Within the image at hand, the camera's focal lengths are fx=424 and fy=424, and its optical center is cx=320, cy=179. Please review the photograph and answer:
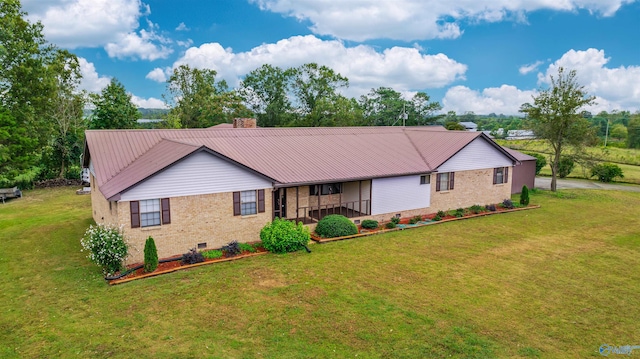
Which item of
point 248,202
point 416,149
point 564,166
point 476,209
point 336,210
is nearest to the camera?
point 248,202

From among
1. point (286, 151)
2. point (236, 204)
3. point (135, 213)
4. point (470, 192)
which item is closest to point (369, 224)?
point (286, 151)

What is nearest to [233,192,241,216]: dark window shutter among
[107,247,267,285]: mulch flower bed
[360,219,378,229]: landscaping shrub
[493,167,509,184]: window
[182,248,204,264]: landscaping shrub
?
[107,247,267,285]: mulch flower bed

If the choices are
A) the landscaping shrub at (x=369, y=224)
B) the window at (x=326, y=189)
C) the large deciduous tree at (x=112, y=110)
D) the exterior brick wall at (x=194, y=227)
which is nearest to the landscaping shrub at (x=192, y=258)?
the exterior brick wall at (x=194, y=227)

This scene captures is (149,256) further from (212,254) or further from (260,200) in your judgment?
(260,200)

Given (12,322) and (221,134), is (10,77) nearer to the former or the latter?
(221,134)

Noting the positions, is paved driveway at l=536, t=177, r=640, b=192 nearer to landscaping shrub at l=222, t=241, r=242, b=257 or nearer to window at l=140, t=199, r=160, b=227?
landscaping shrub at l=222, t=241, r=242, b=257

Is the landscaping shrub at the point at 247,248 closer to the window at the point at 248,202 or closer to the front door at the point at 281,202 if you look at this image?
the window at the point at 248,202
